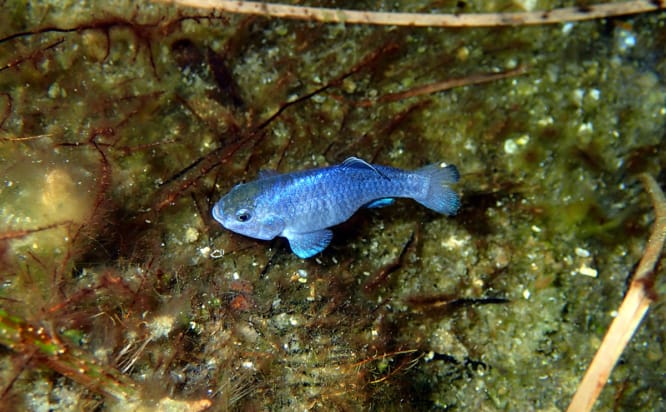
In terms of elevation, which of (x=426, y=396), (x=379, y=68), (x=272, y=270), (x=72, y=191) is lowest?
(x=426, y=396)

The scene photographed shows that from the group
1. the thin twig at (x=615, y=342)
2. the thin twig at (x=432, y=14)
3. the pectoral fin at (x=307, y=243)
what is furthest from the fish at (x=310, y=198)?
the thin twig at (x=432, y=14)

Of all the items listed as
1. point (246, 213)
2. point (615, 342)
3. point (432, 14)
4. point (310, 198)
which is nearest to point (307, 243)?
point (310, 198)

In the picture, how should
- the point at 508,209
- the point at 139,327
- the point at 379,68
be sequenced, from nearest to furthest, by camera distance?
the point at 139,327 < the point at 508,209 < the point at 379,68

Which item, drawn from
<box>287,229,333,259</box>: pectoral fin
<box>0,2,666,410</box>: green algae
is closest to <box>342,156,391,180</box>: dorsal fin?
<box>287,229,333,259</box>: pectoral fin

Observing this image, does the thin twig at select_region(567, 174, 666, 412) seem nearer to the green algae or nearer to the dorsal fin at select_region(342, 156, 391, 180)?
the green algae

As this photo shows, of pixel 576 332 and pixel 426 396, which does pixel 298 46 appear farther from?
pixel 576 332

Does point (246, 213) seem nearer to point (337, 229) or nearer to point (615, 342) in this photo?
point (337, 229)

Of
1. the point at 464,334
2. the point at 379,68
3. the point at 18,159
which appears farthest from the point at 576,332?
the point at 18,159
